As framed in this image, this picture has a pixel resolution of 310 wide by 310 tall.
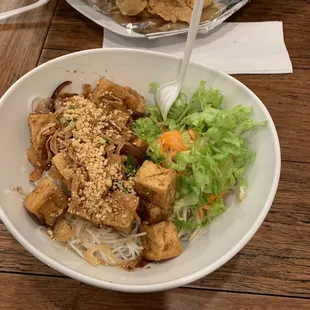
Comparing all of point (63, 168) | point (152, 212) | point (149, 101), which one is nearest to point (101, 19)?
point (149, 101)

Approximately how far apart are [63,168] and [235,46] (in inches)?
35.4

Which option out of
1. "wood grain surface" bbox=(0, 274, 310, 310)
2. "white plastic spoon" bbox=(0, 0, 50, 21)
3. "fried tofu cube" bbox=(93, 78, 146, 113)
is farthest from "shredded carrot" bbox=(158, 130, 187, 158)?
"white plastic spoon" bbox=(0, 0, 50, 21)

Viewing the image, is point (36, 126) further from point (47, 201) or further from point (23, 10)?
point (23, 10)

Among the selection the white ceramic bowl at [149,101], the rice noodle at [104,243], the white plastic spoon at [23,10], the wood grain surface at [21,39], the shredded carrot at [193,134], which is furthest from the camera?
the white plastic spoon at [23,10]

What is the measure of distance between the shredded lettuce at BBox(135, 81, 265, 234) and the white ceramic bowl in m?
0.04

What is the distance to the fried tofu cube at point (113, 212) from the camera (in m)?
1.02

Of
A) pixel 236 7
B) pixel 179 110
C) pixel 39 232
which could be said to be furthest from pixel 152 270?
pixel 236 7

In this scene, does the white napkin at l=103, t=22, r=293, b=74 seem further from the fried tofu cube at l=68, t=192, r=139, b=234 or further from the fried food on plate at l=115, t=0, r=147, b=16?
the fried tofu cube at l=68, t=192, r=139, b=234

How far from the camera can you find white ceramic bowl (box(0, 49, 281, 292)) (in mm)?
938

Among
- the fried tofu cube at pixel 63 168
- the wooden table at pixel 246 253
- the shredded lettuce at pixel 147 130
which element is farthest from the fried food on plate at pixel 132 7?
the fried tofu cube at pixel 63 168

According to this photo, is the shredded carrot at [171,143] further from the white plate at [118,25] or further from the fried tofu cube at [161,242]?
the white plate at [118,25]

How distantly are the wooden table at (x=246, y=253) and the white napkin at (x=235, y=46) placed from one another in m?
0.05

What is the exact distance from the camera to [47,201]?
103cm

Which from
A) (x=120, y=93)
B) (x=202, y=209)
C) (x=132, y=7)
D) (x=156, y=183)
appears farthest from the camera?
(x=132, y=7)
